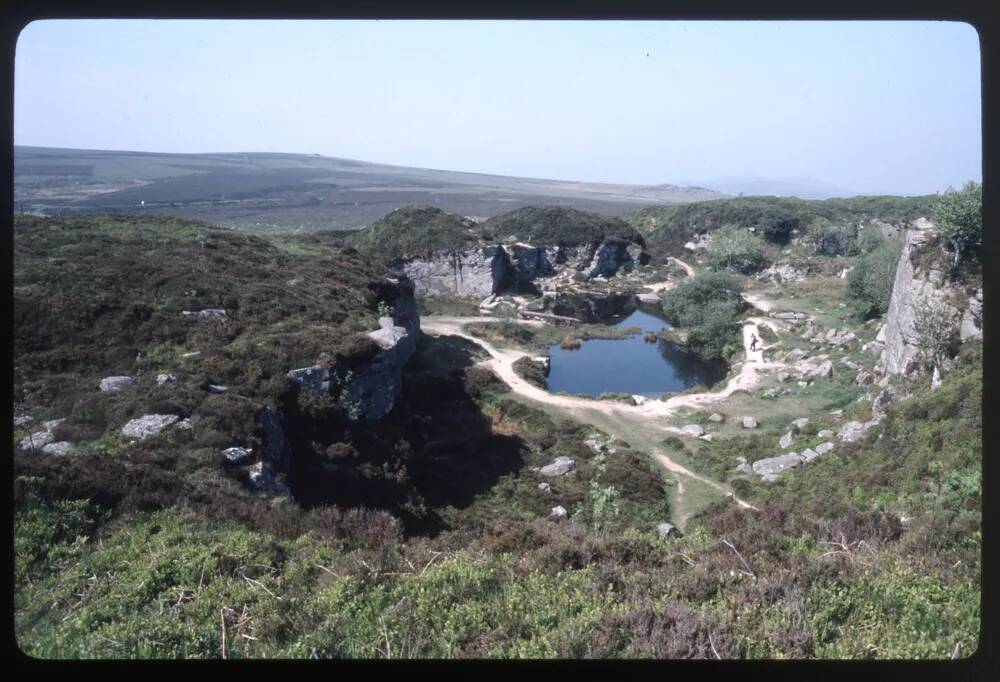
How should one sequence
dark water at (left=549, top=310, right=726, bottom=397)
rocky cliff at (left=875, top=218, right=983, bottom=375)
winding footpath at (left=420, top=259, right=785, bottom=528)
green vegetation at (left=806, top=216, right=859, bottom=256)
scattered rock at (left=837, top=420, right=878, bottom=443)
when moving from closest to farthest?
rocky cliff at (left=875, top=218, right=983, bottom=375)
scattered rock at (left=837, top=420, right=878, bottom=443)
winding footpath at (left=420, top=259, right=785, bottom=528)
dark water at (left=549, top=310, right=726, bottom=397)
green vegetation at (left=806, top=216, right=859, bottom=256)

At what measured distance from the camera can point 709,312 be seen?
2925 centimetres

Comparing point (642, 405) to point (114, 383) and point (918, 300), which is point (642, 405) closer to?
point (918, 300)

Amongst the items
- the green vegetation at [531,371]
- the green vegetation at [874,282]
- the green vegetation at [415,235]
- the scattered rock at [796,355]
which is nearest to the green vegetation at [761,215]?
the green vegetation at [415,235]

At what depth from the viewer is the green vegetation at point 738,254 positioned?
142 ft

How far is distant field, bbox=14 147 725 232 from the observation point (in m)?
19.3

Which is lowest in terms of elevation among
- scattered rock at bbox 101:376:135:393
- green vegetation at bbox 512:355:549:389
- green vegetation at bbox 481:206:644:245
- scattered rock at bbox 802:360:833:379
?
green vegetation at bbox 512:355:549:389

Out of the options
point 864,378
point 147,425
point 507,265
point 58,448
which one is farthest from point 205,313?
point 507,265

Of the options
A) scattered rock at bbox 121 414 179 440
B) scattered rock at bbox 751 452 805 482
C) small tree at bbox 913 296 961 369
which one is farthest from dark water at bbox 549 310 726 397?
scattered rock at bbox 121 414 179 440

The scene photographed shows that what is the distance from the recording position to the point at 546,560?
143 inches

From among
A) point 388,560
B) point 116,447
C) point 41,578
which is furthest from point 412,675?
point 116,447

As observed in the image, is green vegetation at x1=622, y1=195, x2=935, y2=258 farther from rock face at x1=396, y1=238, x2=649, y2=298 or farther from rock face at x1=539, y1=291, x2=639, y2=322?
rock face at x1=539, y1=291, x2=639, y2=322

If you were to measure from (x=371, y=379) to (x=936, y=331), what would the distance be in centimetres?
1089

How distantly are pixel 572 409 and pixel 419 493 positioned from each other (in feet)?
24.6

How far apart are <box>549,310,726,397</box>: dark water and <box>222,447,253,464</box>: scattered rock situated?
15.8 metres
